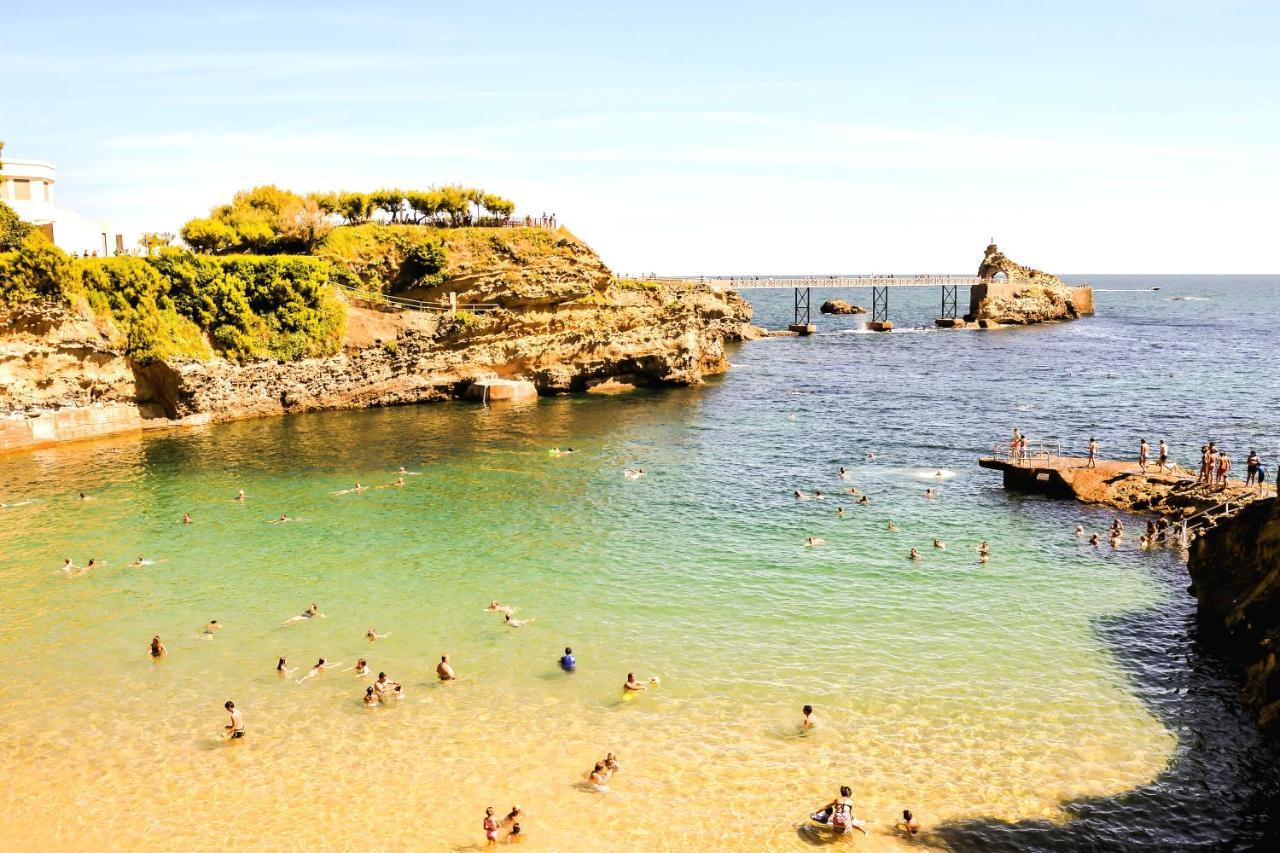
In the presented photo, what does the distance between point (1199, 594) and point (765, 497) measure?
66.7ft

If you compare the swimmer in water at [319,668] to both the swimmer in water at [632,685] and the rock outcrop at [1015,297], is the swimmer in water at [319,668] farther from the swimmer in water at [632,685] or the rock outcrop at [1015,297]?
the rock outcrop at [1015,297]

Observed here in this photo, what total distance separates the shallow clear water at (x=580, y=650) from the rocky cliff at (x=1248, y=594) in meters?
1.13

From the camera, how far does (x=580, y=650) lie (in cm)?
2791

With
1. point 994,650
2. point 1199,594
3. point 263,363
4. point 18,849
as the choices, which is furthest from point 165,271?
point 1199,594

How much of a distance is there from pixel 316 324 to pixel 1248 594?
65.2 meters

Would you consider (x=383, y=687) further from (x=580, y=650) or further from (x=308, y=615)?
(x=308, y=615)

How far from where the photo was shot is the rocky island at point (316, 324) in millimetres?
58562

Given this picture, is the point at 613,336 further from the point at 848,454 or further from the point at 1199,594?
the point at 1199,594

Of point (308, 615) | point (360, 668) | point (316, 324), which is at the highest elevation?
point (316, 324)

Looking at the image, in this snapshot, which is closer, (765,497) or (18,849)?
(18,849)

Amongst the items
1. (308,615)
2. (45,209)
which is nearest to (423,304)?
(45,209)

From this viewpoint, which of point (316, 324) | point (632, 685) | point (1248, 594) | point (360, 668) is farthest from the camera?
point (316, 324)

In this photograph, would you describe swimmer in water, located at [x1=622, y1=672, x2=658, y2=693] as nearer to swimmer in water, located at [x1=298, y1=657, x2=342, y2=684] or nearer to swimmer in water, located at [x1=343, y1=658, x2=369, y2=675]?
swimmer in water, located at [x1=343, y1=658, x2=369, y2=675]

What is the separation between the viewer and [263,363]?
6831 cm
